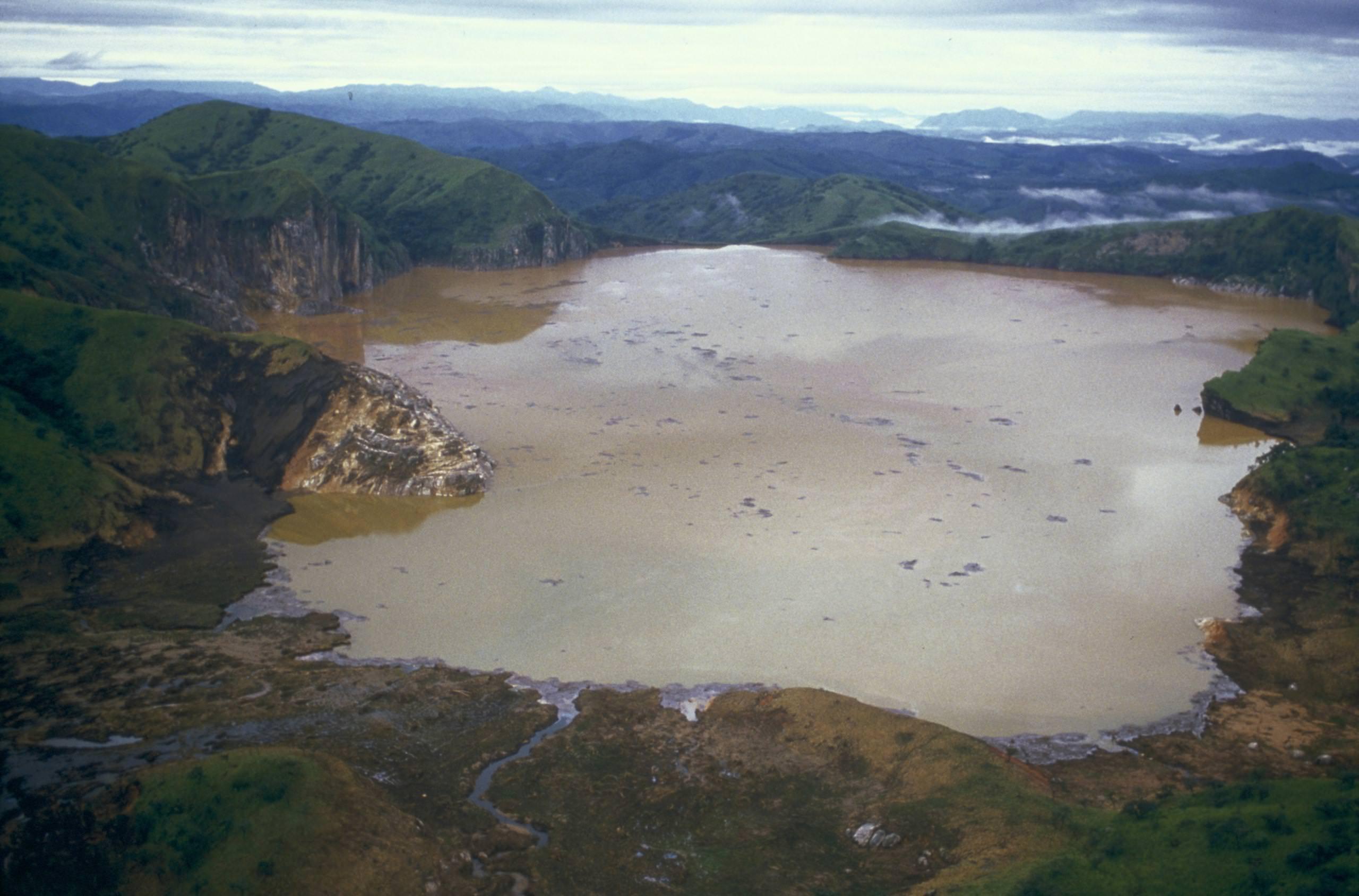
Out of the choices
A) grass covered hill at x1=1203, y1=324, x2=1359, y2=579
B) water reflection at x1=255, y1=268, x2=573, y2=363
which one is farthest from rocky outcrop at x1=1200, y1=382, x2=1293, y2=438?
water reflection at x1=255, y1=268, x2=573, y2=363

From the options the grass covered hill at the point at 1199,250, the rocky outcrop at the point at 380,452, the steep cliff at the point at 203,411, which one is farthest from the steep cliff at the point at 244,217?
the grass covered hill at the point at 1199,250

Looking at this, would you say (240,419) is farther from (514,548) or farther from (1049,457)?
(1049,457)

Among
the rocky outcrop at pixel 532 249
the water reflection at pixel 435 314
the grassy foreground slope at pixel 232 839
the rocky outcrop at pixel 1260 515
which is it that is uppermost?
the rocky outcrop at pixel 532 249

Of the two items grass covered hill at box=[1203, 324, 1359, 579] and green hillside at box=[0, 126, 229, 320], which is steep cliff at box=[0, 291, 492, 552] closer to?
green hillside at box=[0, 126, 229, 320]

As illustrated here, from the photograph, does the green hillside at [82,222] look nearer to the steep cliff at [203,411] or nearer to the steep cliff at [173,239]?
the steep cliff at [173,239]

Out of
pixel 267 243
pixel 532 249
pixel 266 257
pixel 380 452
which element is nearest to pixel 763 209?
pixel 532 249

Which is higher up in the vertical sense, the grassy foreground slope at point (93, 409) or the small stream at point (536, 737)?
the grassy foreground slope at point (93, 409)
